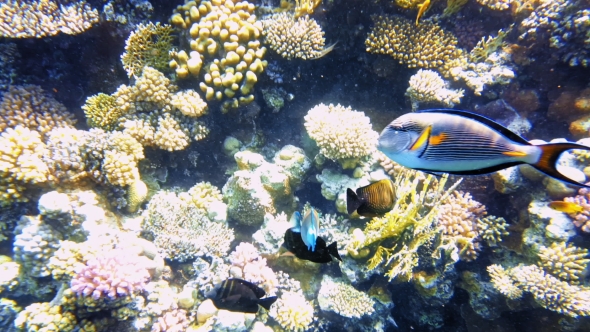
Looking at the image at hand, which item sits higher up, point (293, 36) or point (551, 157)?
point (293, 36)

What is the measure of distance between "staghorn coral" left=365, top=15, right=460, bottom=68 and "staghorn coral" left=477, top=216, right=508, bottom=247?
8.41 feet

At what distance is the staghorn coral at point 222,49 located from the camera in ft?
13.9

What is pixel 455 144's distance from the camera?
4.04 ft

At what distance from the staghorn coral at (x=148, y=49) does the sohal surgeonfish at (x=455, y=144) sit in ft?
14.5

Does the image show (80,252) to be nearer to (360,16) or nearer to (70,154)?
(70,154)

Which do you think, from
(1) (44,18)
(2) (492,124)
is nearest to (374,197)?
(2) (492,124)

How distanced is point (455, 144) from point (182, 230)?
3.88 metres

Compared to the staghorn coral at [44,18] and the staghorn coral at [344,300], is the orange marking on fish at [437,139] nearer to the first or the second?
the staghorn coral at [344,300]

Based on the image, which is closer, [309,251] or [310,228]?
[310,228]

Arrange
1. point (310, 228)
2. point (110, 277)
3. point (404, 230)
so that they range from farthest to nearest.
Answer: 1. point (404, 230)
2. point (110, 277)
3. point (310, 228)

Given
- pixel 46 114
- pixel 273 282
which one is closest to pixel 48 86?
pixel 46 114

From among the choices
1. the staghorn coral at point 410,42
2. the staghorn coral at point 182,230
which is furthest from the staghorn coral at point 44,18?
the staghorn coral at point 410,42

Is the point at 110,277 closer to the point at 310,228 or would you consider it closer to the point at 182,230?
the point at 182,230

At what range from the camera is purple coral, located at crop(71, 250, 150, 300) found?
3.20 metres
